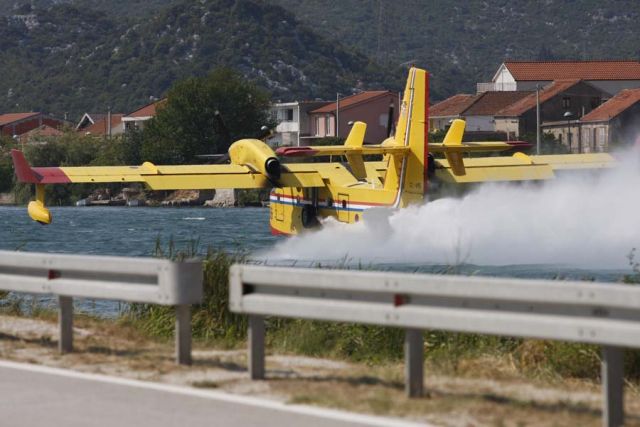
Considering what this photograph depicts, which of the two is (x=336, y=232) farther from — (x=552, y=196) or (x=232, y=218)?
(x=232, y=218)

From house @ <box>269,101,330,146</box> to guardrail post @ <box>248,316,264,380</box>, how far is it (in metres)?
121

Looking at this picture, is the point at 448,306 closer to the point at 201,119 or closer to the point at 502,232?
the point at 502,232

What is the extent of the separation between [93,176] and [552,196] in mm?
13083

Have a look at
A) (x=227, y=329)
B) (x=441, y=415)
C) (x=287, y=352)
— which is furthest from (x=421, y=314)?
(x=227, y=329)

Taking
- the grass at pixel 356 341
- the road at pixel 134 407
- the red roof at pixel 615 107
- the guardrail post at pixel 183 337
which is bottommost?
the road at pixel 134 407

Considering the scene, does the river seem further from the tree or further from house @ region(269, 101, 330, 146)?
house @ region(269, 101, 330, 146)

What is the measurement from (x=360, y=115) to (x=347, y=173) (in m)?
88.2

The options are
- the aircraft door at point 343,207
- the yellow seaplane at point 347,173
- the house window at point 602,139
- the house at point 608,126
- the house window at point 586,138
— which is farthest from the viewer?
the house window at point 586,138

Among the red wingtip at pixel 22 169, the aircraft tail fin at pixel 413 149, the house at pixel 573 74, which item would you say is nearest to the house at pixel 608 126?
the house at pixel 573 74

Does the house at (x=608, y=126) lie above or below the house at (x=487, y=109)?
below

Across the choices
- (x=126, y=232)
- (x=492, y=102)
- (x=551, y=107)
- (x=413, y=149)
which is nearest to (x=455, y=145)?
(x=413, y=149)

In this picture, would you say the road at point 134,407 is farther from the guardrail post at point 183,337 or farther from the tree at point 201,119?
the tree at point 201,119

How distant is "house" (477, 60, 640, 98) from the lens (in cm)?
13288

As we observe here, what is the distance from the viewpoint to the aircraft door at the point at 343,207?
37438mm
